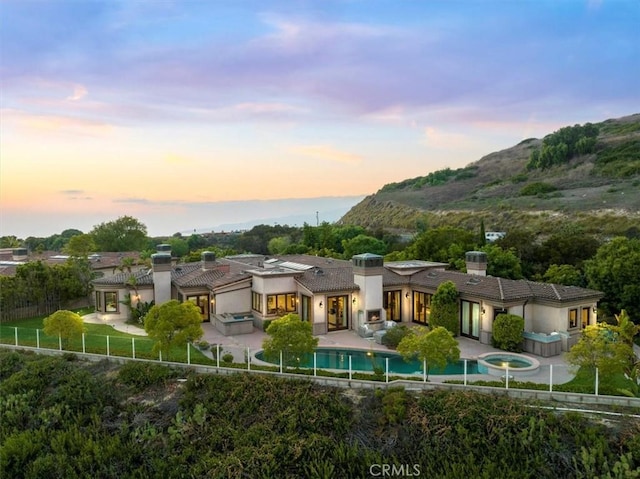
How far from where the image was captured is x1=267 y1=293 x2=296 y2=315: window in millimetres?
24344

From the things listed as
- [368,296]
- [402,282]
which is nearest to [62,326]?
[368,296]

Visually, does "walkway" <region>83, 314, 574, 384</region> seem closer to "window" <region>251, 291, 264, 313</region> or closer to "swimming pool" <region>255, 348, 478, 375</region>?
"swimming pool" <region>255, 348, 478, 375</region>

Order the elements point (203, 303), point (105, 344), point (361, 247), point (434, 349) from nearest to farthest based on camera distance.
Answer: point (434, 349) < point (105, 344) < point (203, 303) < point (361, 247)

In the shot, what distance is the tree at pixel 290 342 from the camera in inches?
630

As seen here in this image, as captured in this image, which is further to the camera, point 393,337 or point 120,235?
point 120,235

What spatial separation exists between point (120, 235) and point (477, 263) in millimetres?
50443

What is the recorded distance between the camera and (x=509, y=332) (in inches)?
758

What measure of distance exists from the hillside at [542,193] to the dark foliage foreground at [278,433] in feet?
128

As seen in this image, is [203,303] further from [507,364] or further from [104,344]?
[507,364]

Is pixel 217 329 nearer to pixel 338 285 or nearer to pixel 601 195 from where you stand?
pixel 338 285

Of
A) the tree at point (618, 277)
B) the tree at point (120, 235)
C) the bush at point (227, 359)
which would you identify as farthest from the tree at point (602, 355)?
the tree at point (120, 235)

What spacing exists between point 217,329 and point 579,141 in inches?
3429

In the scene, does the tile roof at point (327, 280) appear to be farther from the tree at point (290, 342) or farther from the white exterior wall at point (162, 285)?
the white exterior wall at point (162, 285)

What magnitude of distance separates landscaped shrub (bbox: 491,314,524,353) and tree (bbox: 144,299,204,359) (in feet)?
42.4
